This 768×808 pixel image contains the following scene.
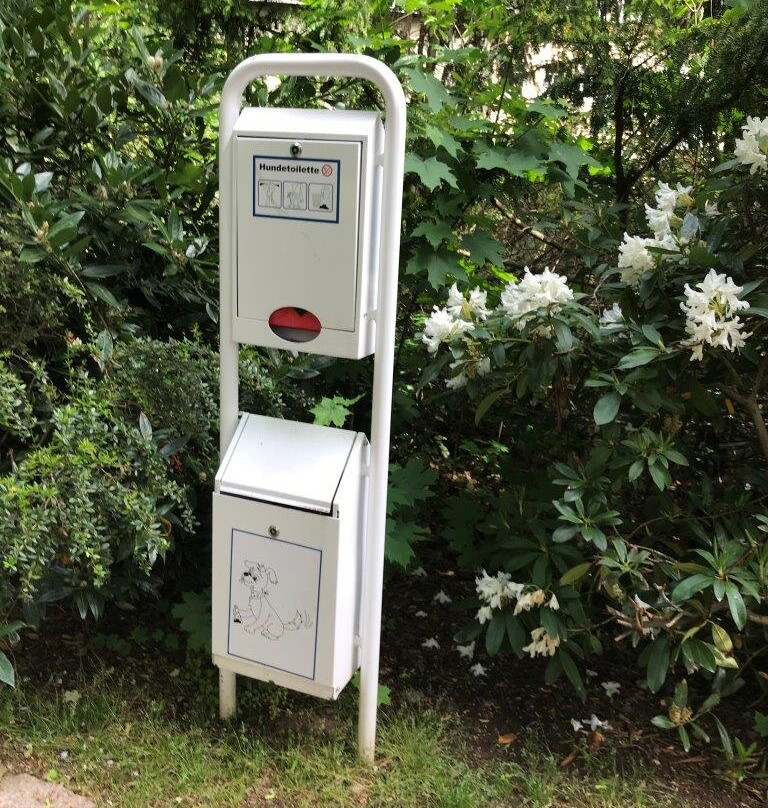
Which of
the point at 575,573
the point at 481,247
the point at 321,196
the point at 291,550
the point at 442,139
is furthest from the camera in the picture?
the point at 481,247

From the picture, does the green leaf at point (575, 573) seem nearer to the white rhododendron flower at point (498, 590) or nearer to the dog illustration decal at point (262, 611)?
the white rhododendron flower at point (498, 590)

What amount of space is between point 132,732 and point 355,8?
251 centimetres

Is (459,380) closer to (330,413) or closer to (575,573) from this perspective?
(330,413)

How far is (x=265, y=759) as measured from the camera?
2.23 metres

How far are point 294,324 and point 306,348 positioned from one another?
6cm

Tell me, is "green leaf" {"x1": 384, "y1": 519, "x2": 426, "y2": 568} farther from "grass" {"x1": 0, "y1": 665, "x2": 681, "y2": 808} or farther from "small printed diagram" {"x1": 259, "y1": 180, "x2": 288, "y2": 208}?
"small printed diagram" {"x1": 259, "y1": 180, "x2": 288, "y2": 208}

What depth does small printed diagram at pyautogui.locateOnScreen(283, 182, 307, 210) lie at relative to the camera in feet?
5.93

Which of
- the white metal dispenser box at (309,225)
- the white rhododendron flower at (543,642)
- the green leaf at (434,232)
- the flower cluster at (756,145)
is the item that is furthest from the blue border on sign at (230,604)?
the flower cluster at (756,145)

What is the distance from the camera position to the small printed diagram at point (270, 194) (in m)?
1.83

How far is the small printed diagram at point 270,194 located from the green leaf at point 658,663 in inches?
60.2

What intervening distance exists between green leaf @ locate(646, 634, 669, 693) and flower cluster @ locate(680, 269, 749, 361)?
821 millimetres

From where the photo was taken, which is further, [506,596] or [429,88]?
[429,88]

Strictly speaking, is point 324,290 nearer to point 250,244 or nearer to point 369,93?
point 250,244

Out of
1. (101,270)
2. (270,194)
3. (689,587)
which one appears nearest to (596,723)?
(689,587)
